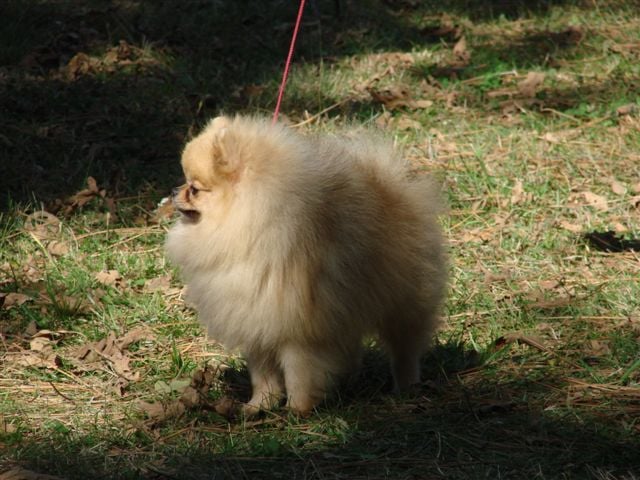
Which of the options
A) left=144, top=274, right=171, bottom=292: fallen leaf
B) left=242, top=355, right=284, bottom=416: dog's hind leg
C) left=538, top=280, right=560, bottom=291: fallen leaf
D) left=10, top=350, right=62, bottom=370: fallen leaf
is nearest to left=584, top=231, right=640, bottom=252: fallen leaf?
left=538, top=280, right=560, bottom=291: fallen leaf

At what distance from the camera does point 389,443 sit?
3488 mm

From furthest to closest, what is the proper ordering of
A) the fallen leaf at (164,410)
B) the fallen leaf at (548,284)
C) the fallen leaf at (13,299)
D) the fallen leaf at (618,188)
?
the fallen leaf at (618,188), the fallen leaf at (548,284), the fallen leaf at (13,299), the fallen leaf at (164,410)

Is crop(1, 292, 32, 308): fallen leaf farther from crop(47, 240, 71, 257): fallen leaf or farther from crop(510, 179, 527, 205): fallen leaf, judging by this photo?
crop(510, 179, 527, 205): fallen leaf

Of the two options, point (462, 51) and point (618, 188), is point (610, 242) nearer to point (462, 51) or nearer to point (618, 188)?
point (618, 188)

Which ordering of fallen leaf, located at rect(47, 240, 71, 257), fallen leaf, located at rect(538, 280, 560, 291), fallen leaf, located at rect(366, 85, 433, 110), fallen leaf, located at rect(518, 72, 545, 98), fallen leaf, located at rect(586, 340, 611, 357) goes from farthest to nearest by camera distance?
fallen leaf, located at rect(518, 72, 545, 98) → fallen leaf, located at rect(366, 85, 433, 110) → fallen leaf, located at rect(47, 240, 71, 257) → fallen leaf, located at rect(538, 280, 560, 291) → fallen leaf, located at rect(586, 340, 611, 357)

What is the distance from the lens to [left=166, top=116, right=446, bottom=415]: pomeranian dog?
354cm

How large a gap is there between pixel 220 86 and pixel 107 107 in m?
0.95

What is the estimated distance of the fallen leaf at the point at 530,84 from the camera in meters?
7.47

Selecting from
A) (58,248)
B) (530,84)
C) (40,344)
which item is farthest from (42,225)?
(530,84)

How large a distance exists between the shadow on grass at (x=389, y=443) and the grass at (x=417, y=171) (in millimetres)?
11

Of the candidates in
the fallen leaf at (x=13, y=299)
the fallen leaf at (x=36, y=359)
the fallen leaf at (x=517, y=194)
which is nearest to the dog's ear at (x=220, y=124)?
the fallen leaf at (x=36, y=359)

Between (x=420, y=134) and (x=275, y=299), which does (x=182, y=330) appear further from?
(x=420, y=134)

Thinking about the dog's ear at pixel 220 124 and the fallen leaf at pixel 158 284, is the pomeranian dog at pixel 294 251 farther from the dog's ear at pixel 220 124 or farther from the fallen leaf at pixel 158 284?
the fallen leaf at pixel 158 284

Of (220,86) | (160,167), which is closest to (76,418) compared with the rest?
(160,167)
